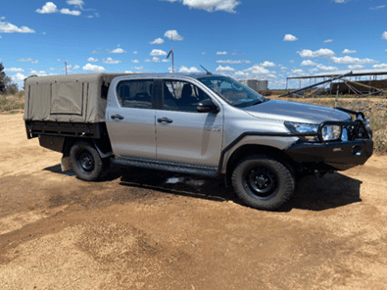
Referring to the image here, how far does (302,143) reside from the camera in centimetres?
399

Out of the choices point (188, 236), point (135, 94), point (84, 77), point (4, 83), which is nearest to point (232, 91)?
point (135, 94)

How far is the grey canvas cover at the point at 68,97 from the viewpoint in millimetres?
5559

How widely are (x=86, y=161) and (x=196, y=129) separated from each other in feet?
9.10

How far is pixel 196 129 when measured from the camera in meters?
4.64

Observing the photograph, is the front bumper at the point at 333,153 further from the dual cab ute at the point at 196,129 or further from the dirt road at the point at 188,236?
the dirt road at the point at 188,236

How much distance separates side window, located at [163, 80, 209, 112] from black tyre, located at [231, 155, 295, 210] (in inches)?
47.4

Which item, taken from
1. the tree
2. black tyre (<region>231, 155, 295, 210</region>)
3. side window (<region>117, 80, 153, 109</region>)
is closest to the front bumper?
black tyre (<region>231, 155, 295, 210</region>)

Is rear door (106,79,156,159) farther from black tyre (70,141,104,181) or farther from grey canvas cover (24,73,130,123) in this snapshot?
black tyre (70,141,104,181)

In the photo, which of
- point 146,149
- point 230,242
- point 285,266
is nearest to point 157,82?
point 146,149

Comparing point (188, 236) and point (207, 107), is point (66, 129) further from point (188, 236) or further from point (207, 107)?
point (188, 236)

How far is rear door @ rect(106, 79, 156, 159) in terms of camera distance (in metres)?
5.12

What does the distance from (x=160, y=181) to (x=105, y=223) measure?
1.91 metres

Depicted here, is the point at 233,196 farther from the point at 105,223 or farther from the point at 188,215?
the point at 105,223

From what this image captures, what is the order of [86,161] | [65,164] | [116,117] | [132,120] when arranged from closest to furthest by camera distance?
1. [132,120]
2. [116,117]
3. [86,161]
4. [65,164]
